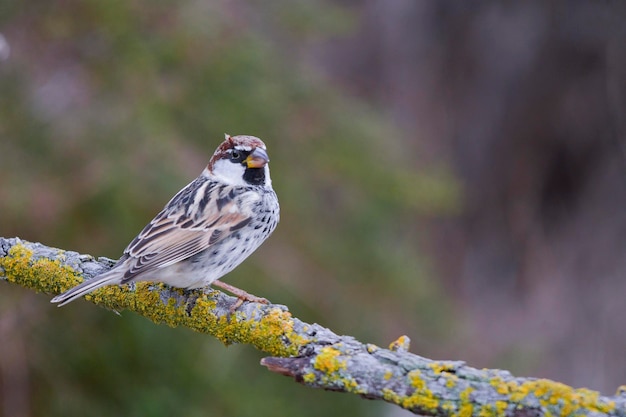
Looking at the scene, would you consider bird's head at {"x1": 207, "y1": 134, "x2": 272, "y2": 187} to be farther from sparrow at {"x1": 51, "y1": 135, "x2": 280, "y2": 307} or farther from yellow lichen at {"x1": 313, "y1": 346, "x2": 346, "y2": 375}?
yellow lichen at {"x1": 313, "y1": 346, "x2": 346, "y2": 375}

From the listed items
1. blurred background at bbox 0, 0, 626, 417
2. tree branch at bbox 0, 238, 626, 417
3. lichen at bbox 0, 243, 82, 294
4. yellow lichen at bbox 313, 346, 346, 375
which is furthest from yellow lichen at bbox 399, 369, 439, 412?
blurred background at bbox 0, 0, 626, 417

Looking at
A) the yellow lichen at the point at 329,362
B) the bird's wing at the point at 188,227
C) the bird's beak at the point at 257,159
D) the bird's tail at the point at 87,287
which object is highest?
the bird's beak at the point at 257,159

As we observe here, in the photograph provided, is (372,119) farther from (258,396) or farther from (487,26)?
(487,26)

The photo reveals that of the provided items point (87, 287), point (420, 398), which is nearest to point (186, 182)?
point (87, 287)

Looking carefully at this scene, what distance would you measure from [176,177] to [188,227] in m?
0.89

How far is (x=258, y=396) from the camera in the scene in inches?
187

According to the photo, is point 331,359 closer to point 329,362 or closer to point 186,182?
point 329,362

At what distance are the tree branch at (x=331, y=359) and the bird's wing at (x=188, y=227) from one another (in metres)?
0.19

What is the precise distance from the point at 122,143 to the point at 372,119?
165cm

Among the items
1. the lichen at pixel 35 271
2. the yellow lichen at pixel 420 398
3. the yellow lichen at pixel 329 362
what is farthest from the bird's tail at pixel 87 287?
the yellow lichen at pixel 420 398

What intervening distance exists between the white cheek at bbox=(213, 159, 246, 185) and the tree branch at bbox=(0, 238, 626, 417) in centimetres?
90

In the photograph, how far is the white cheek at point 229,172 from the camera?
13.3 ft

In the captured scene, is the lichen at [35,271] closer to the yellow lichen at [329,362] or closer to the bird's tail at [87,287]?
the bird's tail at [87,287]

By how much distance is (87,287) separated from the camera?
3.03m
